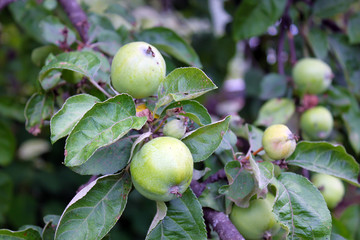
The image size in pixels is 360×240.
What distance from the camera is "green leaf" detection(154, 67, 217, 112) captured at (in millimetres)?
808

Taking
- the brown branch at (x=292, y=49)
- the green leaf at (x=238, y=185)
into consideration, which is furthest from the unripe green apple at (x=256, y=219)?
the brown branch at (x=292, y=49)

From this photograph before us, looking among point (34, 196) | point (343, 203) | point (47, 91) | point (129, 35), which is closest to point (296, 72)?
point (129, 35)

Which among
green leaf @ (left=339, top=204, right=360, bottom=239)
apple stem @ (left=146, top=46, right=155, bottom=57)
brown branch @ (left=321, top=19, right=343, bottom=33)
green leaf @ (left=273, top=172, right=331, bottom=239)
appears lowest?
green leaf @ (left=339, top=204, right=360, bottom=239)

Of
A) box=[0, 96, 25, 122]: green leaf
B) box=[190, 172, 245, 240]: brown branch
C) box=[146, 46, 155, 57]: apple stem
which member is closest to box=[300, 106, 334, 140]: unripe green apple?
box=[190, 172, 245, 240]: brown branch

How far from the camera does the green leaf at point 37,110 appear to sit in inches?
41.3

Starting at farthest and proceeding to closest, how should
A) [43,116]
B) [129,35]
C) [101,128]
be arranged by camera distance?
[129,35], [43,116], [101,128]

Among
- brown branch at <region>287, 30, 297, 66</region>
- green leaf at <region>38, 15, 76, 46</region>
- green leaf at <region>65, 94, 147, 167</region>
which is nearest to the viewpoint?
green leaf at <region>65, 94, 147, 167</region>

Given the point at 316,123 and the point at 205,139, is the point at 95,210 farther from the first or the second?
the point at 316,123

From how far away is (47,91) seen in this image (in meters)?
1.07

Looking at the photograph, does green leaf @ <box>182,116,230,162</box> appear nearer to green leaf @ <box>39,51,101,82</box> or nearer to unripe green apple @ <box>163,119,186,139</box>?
unripe green apple @ <box>163,119,186,139</box>

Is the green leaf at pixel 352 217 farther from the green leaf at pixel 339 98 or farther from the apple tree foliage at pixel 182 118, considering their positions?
the green leaf at pixel 339 98

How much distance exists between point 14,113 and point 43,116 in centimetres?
87

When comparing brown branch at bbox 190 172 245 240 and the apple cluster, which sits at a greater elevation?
the apple cluster

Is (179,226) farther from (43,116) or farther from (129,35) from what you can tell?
(129,35)
